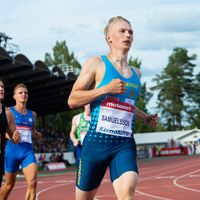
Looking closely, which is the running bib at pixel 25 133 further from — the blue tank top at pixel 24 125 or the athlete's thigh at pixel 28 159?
the athlete's thigh at pixel 28 159

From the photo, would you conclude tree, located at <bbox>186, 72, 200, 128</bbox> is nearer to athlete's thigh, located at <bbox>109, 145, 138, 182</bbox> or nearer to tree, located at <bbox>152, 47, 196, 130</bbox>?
tree, located at <bbox>152, 47, 196, 130</bbox>

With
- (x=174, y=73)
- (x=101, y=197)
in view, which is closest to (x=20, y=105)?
(x=101, y=197)

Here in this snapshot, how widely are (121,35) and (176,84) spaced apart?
104 m

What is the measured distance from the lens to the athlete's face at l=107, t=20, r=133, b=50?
5.23 meters

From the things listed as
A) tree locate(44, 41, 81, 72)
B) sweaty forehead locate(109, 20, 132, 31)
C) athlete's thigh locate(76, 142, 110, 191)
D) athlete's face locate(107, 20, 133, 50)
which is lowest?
athlete's thigh locate(76, 142, 110, 191)

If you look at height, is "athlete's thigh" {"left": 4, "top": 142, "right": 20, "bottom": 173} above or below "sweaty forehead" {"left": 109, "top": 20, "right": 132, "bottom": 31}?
below

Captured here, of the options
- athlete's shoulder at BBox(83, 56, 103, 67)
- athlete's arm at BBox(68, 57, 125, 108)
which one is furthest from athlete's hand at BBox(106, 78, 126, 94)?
athlete's shoulder at BBox(83, 56, 103, 67)

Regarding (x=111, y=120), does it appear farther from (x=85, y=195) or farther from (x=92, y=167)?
(x=85, y=195)

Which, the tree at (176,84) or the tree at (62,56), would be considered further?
the tree at (176,84)

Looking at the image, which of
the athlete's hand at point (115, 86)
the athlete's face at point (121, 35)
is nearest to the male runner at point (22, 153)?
the athlete's face at point (121, 35)

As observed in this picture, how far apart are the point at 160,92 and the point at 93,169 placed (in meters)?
109

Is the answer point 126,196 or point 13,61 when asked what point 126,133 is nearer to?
point 126,196

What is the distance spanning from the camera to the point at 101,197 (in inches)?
501

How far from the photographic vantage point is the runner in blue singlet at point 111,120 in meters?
5.10
